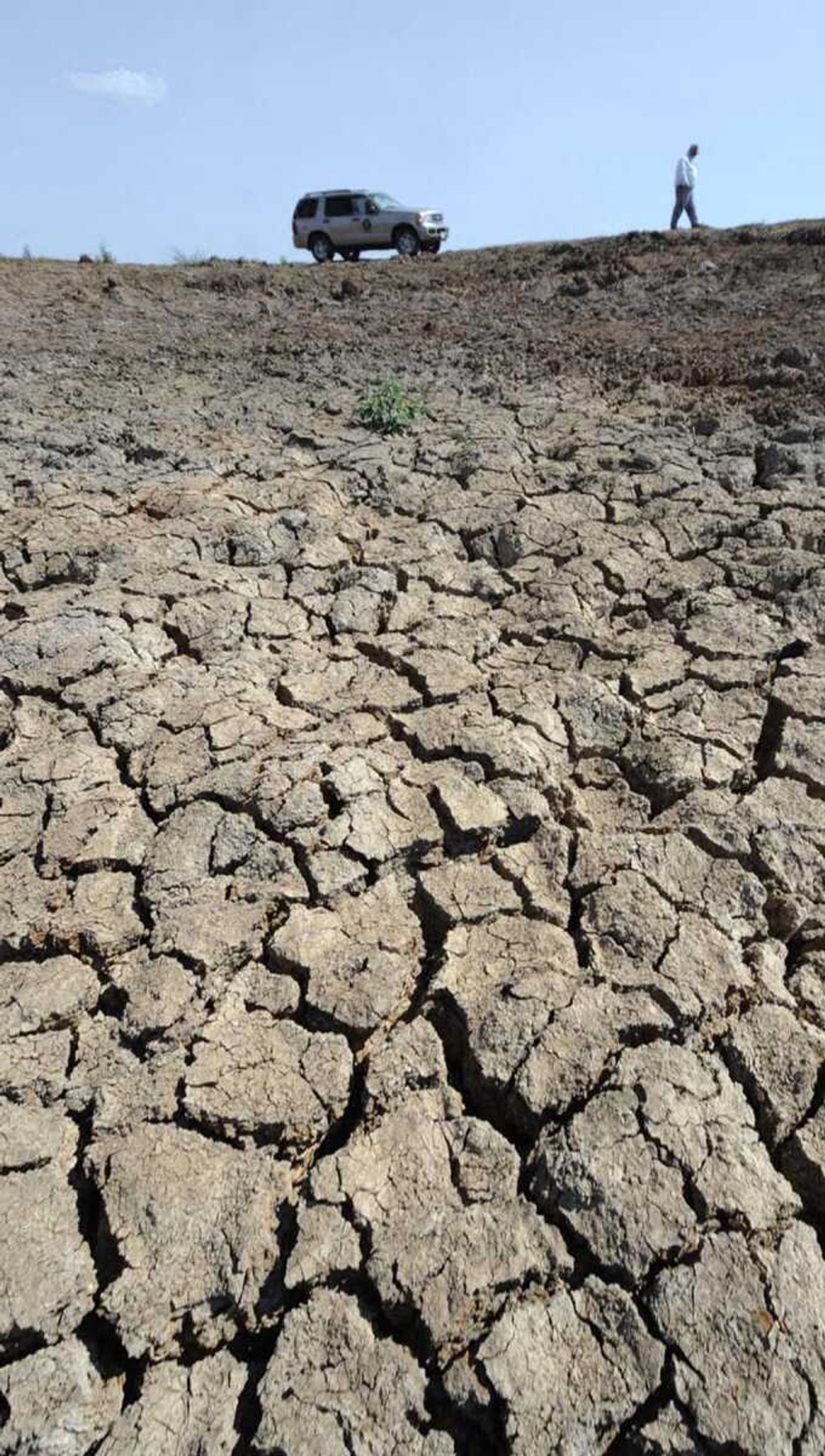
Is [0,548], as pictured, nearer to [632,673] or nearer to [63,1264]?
[632,673]

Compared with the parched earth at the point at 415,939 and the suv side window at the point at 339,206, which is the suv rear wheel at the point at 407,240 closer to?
the suv side window at the point at 339,206

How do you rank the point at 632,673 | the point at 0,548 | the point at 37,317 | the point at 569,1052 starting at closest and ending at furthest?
the point at 569,1052 < the point at 632,673 < the point at 0,548 < the point at 37,317

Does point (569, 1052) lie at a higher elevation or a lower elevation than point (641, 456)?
lower

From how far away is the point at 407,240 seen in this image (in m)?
11.8

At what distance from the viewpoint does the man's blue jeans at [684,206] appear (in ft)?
31.9

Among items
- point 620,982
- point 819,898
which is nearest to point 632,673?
point 819,898

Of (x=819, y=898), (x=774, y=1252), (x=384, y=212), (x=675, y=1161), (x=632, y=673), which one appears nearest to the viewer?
(x=774, y=1252)

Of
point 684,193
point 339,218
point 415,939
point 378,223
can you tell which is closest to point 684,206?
point 684,193

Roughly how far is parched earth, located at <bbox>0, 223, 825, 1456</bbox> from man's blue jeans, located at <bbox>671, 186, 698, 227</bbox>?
6.55m

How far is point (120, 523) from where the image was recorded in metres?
3.79

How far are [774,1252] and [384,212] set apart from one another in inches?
498

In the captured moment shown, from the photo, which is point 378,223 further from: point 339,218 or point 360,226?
point 339,218

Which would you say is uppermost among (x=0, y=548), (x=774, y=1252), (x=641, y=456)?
(x=641, y=456)

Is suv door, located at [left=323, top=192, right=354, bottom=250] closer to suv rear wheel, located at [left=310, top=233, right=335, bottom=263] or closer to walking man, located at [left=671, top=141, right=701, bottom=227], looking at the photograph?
suv rear wheel, located at [left=310, top=233, right=335, bottom=263]
